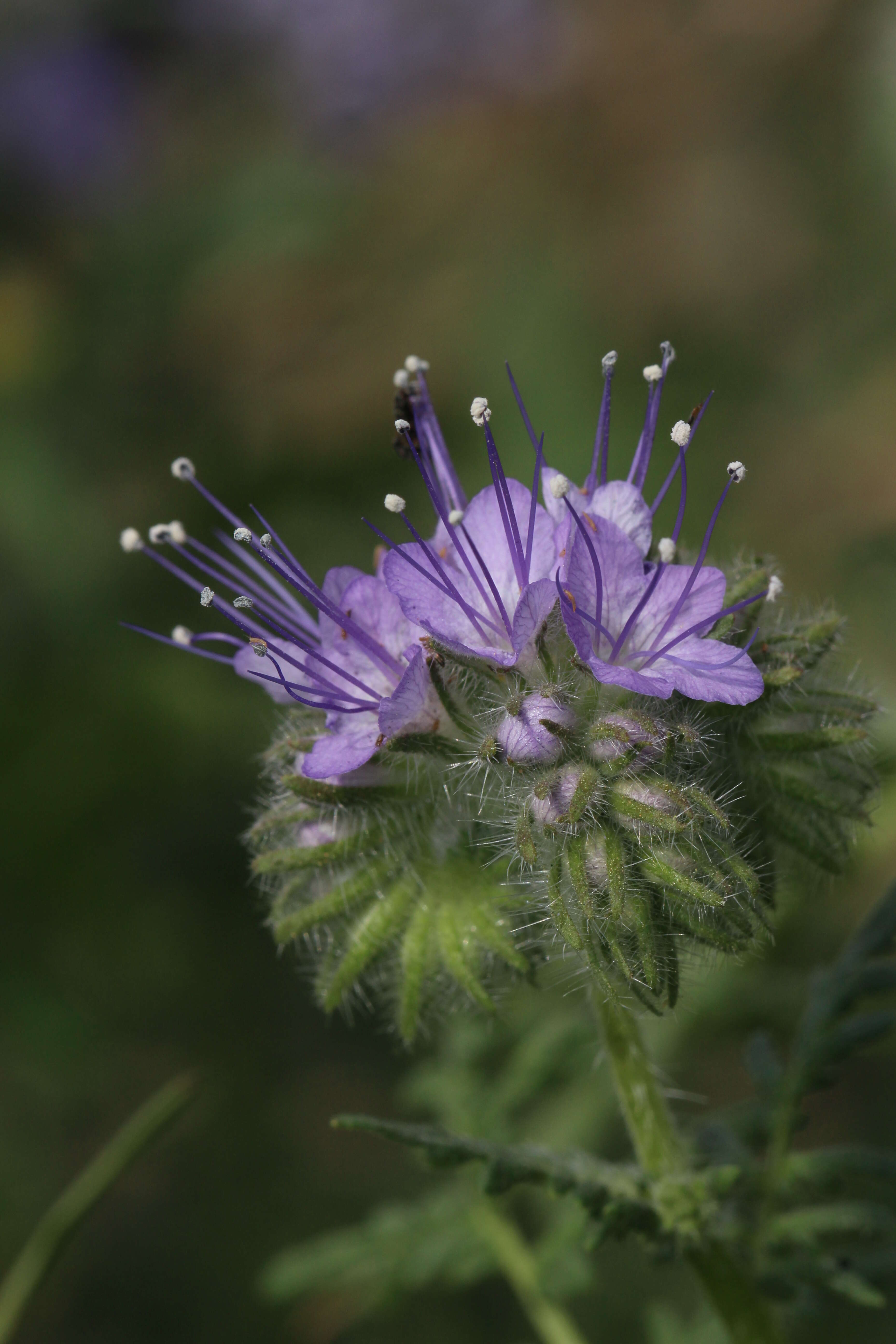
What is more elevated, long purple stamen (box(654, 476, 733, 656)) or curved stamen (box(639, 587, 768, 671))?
long purple stamen (box(654, 476, 733, 656))

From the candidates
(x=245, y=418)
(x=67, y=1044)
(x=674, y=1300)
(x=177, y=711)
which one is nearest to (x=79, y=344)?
(x=245, y=418)

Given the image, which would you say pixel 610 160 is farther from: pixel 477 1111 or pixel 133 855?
pixel 477 1111

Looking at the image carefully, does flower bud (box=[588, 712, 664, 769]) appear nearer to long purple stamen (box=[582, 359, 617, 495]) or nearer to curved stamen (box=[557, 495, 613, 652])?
curved stamen (box=[557, 495, 613, 652])

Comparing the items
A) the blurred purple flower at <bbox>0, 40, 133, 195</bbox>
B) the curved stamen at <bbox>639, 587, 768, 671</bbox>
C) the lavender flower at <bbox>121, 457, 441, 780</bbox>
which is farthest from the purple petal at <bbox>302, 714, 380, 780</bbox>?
the blurred purple flower at <bbox>0, 40, 133, 195</bbox>

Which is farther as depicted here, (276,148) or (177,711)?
(276,148)

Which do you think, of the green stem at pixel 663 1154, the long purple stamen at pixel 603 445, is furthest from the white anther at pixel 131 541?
the green stem at pixel 663 1154

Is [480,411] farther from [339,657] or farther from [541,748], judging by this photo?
[541,748]

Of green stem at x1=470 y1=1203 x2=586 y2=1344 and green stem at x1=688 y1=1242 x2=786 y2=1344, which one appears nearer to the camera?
green stem at x1=688 y1=1242 x2=786 y2=1344
